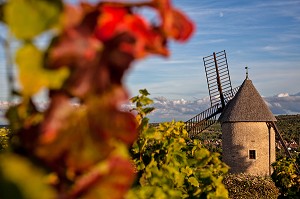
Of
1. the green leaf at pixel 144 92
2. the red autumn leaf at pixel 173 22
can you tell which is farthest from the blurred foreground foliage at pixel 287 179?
the red autumn leaf at pixel 173 22

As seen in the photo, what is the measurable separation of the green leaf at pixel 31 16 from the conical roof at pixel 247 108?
22.4m

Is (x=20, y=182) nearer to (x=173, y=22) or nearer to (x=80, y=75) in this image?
(x=80, y=75)

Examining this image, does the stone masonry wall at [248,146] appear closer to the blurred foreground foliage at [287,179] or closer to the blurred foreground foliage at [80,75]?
the blurred foreground foliage at [287,179]

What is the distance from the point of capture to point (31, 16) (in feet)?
→ 2.73

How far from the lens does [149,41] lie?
92cm

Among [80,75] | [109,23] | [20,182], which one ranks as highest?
[109,23]

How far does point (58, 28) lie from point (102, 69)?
0.10 meters

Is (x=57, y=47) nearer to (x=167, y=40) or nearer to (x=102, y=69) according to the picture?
(x=102, y=69)

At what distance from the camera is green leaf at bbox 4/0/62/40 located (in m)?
0.83

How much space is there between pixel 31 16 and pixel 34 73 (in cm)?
9

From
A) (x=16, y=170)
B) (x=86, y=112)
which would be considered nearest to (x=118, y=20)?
(x=86, y=112)

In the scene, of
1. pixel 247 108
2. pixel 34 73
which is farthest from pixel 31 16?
pixel 247 108

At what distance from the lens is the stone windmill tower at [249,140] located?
901 inches

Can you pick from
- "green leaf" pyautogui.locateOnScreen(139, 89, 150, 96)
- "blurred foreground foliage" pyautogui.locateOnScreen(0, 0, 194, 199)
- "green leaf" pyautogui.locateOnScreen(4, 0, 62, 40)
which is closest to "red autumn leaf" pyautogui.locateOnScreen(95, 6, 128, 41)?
"blurred foreground foliage" pyautogui.locateOnScreen(0, 0, 194, 199)
